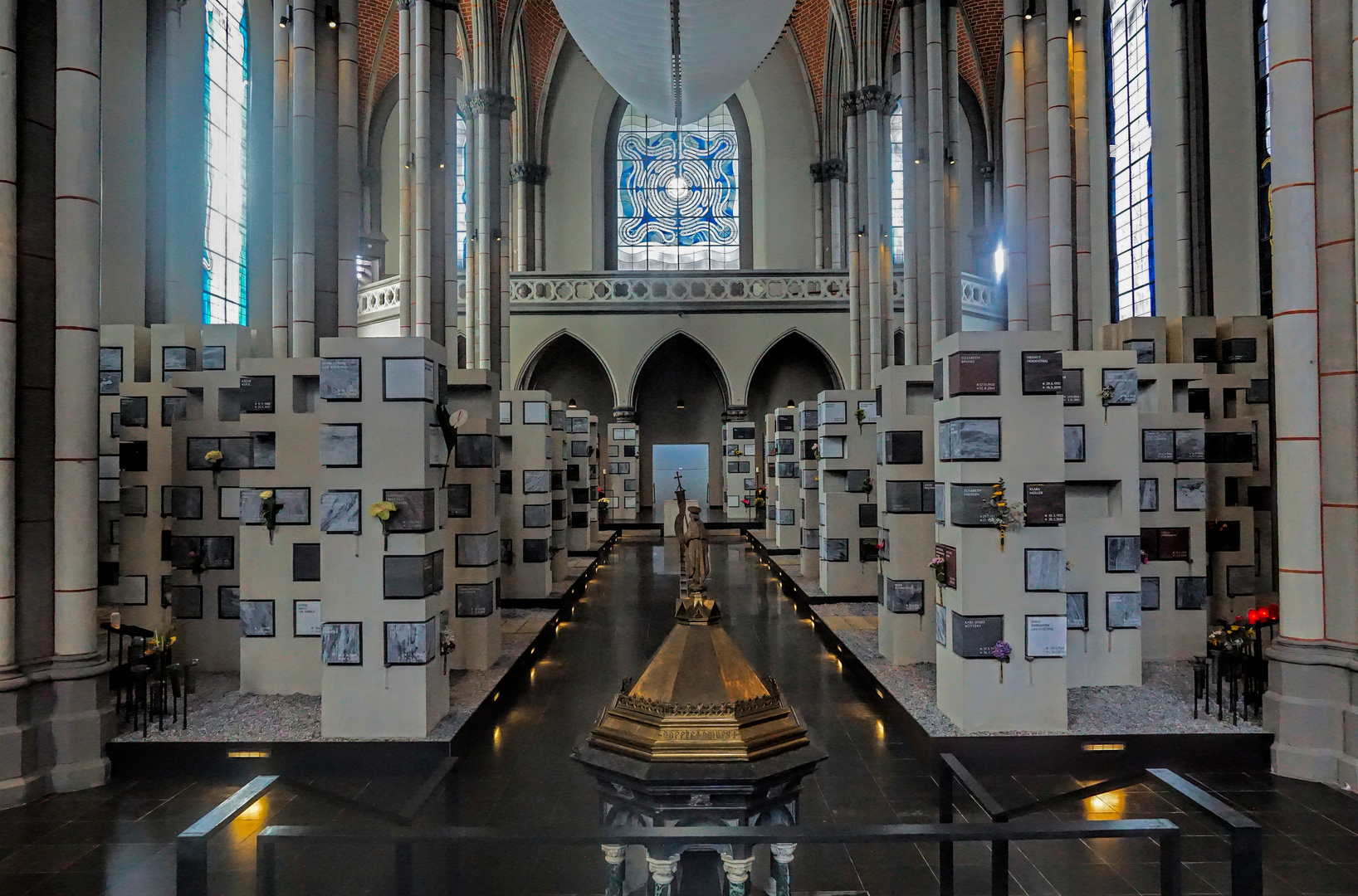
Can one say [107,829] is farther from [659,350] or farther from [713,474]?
[713,474]

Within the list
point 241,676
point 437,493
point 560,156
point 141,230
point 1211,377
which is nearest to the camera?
point 437,493

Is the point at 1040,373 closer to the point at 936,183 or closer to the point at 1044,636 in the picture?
the point at 1044,636

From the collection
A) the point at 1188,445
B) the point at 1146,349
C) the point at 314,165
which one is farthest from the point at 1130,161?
the point at 314,165

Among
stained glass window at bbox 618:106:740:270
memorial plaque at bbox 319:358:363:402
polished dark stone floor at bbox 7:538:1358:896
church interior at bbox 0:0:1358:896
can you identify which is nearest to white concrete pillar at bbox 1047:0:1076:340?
church interior at bbox 0:0:1358:896

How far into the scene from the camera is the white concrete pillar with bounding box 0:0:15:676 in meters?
5.92

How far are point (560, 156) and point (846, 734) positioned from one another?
84.6 feet

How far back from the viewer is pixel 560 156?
29281mm

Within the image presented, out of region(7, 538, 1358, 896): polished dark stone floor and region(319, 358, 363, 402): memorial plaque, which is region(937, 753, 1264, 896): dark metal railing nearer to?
region(7, 538, 1358, 896): polished dark stone floor

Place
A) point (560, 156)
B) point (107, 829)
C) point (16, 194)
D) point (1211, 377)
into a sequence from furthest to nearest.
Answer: point (560, 156), point (1211, 377), point (16, 194), point (107, 829)

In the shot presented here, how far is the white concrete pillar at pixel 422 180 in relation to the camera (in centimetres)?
1288

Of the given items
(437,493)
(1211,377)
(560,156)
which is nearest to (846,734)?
(437,493)

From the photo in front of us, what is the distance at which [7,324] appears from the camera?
19.5 ft

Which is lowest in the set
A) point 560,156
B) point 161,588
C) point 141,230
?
point 161,588

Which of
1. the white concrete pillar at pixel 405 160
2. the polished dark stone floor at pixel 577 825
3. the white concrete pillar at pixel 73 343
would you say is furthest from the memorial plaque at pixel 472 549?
the white concrete pillar at pixel 405 160
